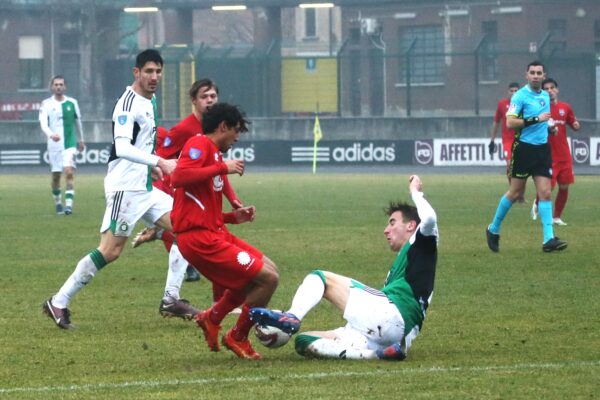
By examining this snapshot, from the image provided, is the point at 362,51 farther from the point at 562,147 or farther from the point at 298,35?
the point at 562,147

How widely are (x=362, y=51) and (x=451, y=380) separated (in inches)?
1757

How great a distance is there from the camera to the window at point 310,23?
77500 mm

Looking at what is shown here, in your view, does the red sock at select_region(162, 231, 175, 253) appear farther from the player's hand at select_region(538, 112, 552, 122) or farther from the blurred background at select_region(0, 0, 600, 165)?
the blurred background at select_region(0, 0, 600, 165)

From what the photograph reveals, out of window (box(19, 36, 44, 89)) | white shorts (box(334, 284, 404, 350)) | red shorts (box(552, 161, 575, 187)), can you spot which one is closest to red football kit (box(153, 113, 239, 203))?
white shorts (box(334, 284, 404, 350))

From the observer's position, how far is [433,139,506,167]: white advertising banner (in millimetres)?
40438

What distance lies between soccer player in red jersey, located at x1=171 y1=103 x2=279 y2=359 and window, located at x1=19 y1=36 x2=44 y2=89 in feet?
170

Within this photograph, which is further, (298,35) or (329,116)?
(298,35)

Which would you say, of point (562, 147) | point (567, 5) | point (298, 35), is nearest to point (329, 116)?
point (567, 5)

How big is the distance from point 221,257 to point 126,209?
2.20 meters

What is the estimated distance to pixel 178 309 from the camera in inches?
424

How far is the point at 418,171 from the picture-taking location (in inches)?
1564

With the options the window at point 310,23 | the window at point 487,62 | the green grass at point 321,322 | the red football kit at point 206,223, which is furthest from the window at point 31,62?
the red football kit at point 206,223

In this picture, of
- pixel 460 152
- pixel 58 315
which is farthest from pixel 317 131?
pixel 58 315

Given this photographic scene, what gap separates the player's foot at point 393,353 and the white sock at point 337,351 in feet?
0.28
